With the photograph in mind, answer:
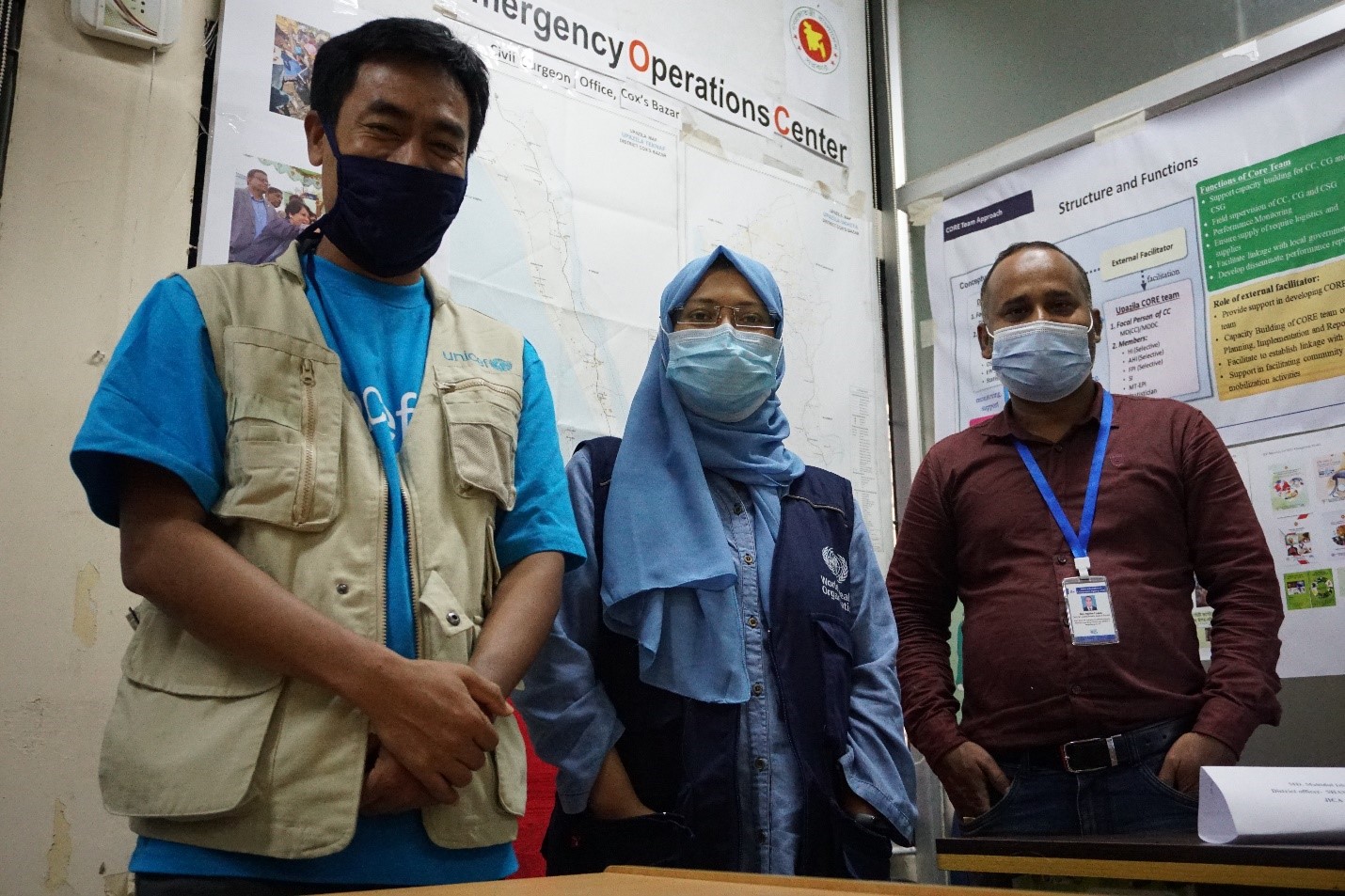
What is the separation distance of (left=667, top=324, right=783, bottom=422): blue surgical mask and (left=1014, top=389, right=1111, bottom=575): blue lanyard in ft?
2.00

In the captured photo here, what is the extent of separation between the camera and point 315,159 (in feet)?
5.21

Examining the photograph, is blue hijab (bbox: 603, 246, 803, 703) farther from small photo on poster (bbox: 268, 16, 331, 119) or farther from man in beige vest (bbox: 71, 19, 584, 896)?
small photo on poster (bbox: 268, 16, 331, 119)

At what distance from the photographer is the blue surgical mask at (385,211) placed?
1.48m

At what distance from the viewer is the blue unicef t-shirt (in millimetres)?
1165

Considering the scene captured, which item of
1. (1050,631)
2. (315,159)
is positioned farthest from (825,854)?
(315,159)

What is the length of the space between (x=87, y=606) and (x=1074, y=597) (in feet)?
5.86

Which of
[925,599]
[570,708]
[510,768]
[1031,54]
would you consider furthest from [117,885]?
[1031,54]

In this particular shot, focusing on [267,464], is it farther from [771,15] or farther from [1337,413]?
[771,15]

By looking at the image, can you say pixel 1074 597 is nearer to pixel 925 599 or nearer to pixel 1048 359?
pixel 925 599

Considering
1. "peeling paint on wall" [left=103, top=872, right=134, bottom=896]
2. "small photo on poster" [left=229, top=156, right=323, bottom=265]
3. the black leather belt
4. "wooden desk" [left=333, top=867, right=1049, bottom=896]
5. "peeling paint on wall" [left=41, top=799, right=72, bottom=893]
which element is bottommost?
"peeling paint on wall" [left=103, top=872, right=134, bottom=896]

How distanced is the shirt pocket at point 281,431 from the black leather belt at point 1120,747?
137 centimetres

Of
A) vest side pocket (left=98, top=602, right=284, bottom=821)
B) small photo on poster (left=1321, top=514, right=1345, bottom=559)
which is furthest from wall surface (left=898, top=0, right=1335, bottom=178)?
vest side pocket (left=98, top=602, right=284, bottom=821)

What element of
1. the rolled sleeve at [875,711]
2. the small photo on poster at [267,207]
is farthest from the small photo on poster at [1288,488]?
the small photo on poster at [267,207]

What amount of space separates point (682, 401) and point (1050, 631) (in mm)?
799
